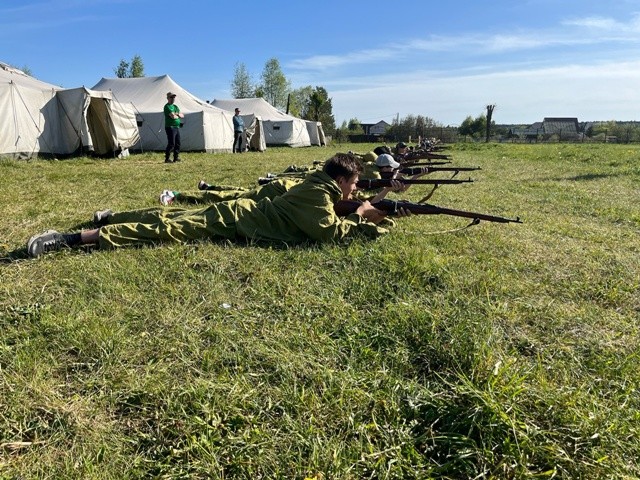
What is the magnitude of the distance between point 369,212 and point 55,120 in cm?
1437

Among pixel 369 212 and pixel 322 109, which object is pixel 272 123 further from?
pixel 322 109

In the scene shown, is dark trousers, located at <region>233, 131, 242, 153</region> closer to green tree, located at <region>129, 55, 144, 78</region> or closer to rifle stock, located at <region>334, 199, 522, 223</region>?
rifle stock, located at <region>334, 199, 522, 223</region>

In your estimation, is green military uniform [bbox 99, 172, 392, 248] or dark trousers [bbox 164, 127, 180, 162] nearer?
green military uniform [bbox 99, 172, 392, 248]

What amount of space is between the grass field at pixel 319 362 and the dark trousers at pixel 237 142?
758 inches

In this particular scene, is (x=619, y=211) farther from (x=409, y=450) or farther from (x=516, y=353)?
(x=409, y=450)

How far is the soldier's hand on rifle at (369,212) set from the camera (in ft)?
15.5

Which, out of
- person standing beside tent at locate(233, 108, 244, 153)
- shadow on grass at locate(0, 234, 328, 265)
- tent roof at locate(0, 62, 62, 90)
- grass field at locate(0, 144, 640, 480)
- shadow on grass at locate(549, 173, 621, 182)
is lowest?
grass field at locate(0, 144, 640, 480)

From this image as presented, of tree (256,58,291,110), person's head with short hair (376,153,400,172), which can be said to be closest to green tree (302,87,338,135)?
tree (256,58,291,110)

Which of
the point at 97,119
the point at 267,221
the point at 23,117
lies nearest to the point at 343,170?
the point at 267,221

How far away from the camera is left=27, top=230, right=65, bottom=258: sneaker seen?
149 inches

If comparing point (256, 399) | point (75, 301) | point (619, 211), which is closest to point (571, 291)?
point (256, 399)

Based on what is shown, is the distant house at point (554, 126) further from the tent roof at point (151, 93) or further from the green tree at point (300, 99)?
the tent roof at point (151, 93)

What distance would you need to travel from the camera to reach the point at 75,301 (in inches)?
115

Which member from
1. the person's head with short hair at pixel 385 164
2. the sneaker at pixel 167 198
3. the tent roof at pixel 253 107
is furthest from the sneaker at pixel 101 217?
the tent roof at pixel 253 107
